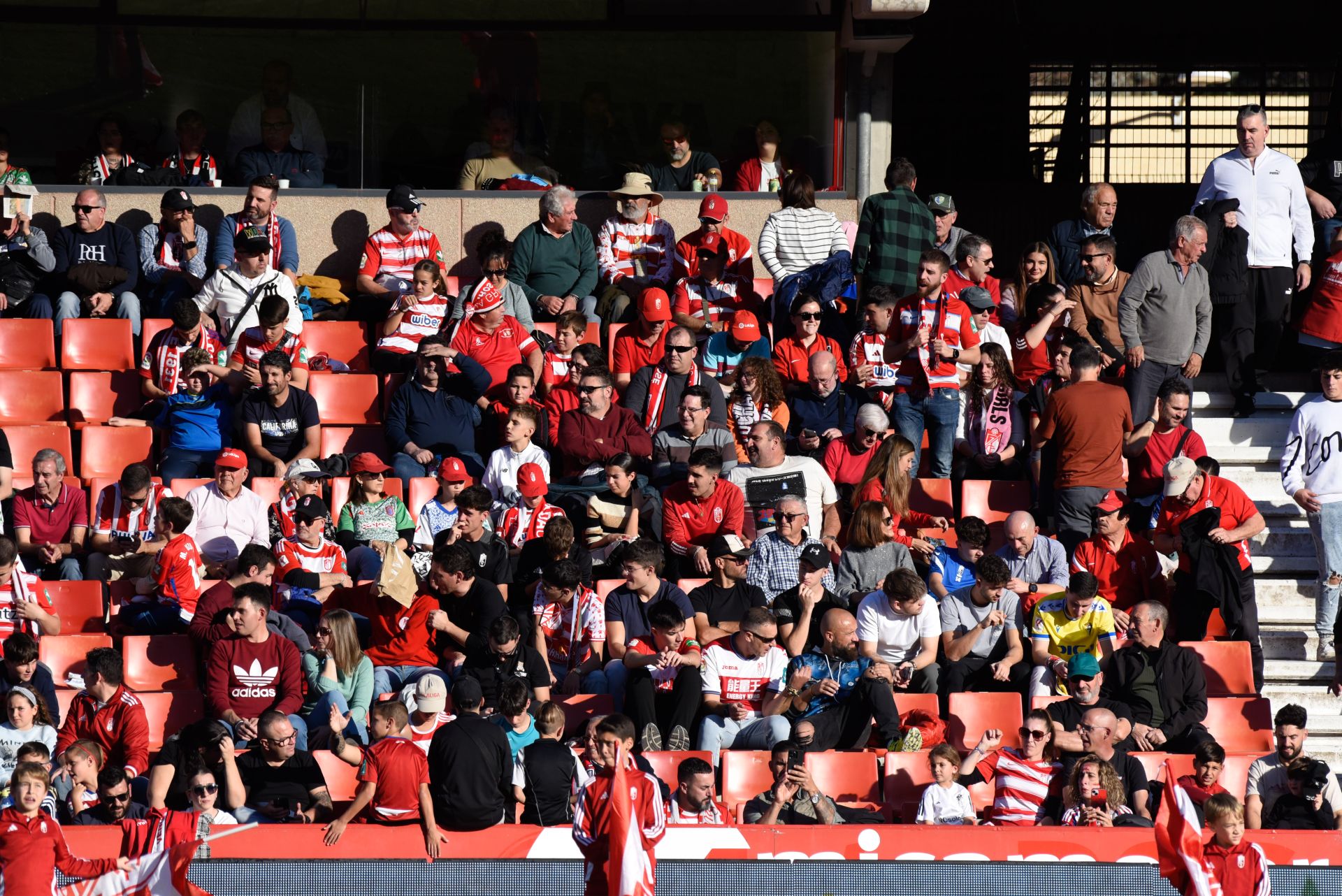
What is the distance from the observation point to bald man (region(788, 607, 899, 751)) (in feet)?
30.1

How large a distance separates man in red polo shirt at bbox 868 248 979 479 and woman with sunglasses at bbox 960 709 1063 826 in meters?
2.77

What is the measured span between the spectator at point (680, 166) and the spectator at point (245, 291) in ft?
9.68

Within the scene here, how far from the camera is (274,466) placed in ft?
36.7

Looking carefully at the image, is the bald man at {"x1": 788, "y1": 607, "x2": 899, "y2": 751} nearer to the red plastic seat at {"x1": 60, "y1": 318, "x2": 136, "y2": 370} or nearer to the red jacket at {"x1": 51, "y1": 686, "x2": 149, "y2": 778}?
the red jacket at {"x1": 51, "y1": 686, "x2": 149, "y2": 778}

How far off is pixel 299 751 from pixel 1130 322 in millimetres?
5850

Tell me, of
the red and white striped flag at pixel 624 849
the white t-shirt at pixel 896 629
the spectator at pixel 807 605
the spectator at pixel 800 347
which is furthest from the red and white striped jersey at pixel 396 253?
the red and white striped flag at pixel 624 849

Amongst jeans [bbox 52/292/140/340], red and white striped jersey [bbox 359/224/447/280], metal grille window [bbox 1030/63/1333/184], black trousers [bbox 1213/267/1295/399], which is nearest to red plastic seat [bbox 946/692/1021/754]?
black trousers [bbox 1213/267/1295/399]

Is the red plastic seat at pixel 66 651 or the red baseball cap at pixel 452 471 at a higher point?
the red baseball cap at pixel 452 471

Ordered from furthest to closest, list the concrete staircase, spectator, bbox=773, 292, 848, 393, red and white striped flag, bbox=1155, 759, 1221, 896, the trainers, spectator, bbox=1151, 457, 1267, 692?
1. spectator, bbox=773, 292, 848, 393
2. the concrete staircase
3. spectator, bbox=1151, 457, 1267, 692
4. the trainers
5. red and white striped flag, bbox=1155, 759, 1221, 896

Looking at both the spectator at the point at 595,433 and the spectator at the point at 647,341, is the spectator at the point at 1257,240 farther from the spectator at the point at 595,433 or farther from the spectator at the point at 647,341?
the spectator at the point at 595,433

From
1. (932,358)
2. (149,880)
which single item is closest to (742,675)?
(932,358)

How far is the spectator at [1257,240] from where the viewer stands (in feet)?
39.2

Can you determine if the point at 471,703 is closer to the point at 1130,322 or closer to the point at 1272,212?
the point at 1130,322

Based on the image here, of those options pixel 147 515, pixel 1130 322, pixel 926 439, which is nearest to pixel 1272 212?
pixel 1130 322
